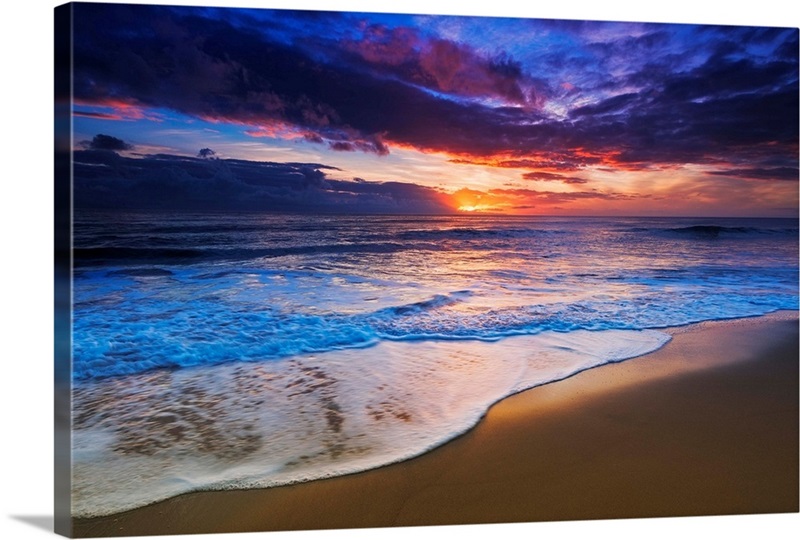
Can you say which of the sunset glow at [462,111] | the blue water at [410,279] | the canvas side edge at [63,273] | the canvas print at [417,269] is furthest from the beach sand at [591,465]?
the sunset glow at [462,111]

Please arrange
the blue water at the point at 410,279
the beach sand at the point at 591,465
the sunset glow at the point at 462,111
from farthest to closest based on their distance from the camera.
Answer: the blue water at the point at 410,279, the sunset glow at the point at 462,111, the beach sand at the point at 591,465

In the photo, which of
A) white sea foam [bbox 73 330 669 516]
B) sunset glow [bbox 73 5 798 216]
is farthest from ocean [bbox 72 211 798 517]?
sunset glow [bbox 73 5 798 216]

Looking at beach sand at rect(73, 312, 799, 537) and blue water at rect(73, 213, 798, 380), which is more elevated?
blue water at rect(73, 213, 798, 380)

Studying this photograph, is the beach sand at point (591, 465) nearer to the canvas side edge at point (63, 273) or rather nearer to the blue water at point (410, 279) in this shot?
the canvas side edge at point (63, 273)

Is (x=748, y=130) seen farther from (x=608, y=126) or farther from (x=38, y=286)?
(x=38, y=286)

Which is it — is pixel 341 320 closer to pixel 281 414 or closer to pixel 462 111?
pixel 281 414

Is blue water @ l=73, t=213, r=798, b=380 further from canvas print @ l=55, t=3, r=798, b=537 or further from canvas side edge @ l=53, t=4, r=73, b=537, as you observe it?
canvas side edge @ l=53, t=4, r=73, b=537

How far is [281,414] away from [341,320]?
0.62 metres

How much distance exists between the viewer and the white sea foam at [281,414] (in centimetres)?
267

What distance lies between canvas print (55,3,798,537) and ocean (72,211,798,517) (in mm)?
13

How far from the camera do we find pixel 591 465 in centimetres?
295

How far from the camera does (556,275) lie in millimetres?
3404

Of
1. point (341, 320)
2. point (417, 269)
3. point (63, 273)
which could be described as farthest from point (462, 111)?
point (63, 273)

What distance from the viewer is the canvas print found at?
2.72 meters
